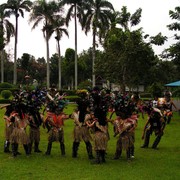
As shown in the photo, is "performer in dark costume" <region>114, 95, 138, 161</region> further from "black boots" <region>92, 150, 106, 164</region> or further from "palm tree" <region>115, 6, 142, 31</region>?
"palm tree" <region>115, 6, 142, 31</region>

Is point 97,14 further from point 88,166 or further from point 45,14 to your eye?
point 88,166

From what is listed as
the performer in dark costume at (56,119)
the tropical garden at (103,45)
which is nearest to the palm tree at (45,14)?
the tropical garden at (103,45)

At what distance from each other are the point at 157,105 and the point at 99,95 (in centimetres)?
309

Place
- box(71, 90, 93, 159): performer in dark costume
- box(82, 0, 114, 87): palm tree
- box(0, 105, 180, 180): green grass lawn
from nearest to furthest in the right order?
box(0, 105, 180, 180): green grass lawn → box(71, 90, 93, 159): performer in dark costume → box(82, 0, 114, 87): palm tree

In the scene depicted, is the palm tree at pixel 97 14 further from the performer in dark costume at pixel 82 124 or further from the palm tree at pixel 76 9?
the performer in dark costume at pixel 82 124

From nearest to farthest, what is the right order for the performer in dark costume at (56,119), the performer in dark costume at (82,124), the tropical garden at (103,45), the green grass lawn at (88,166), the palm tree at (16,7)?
the green grass lawn at (88,166) → the performer in dark costume at (82,124) → the performer in dark costume at (56,119) → the tropical garden at (103,45) → the palm tree at (16,7)

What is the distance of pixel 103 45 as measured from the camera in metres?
35.4

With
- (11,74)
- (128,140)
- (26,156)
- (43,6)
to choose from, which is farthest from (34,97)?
(11,74)

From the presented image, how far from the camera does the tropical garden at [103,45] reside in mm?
31003

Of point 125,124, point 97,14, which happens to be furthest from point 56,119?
point 97,14

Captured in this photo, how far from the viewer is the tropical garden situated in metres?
31.0

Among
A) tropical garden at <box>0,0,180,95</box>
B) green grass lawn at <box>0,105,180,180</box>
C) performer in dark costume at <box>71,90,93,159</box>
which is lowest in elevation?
green grass lawn at <box>0,105,180,180</box>

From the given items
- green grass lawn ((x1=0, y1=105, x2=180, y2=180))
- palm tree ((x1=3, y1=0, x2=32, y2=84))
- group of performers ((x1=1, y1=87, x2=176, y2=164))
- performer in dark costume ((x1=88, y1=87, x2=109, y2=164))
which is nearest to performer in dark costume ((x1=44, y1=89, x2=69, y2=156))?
group of performers ((x1=1, y1=87, x2=176, y2=164))

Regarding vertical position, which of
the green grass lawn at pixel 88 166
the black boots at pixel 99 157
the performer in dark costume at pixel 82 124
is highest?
the performer in dark costume at pixel 82 124
